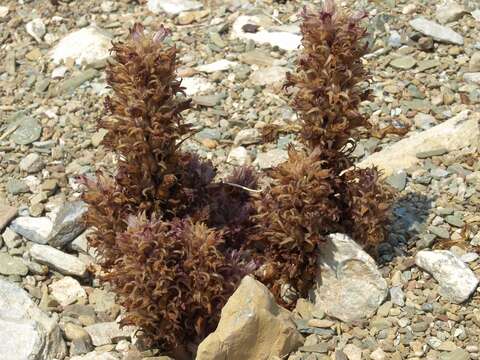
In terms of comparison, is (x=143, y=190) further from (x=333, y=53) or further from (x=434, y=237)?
(x=434, y=237)

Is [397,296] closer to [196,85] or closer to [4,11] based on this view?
[196,85]

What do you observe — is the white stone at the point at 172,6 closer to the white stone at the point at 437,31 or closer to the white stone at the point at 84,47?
the white stone at the point at 84,47

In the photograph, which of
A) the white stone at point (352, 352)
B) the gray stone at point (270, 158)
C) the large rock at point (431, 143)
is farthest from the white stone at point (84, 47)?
the white stone at point (352, 352)

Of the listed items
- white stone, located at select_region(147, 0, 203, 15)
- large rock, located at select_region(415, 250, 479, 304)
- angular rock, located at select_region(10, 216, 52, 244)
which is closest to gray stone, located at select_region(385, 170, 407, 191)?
large rock, located at select_region(415, 250, 479, 304)

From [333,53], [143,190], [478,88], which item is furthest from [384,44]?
[143,190]

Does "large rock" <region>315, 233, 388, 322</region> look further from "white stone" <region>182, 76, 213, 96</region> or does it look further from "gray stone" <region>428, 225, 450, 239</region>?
"white stone" <region>182, 76, 213, 96</region>
